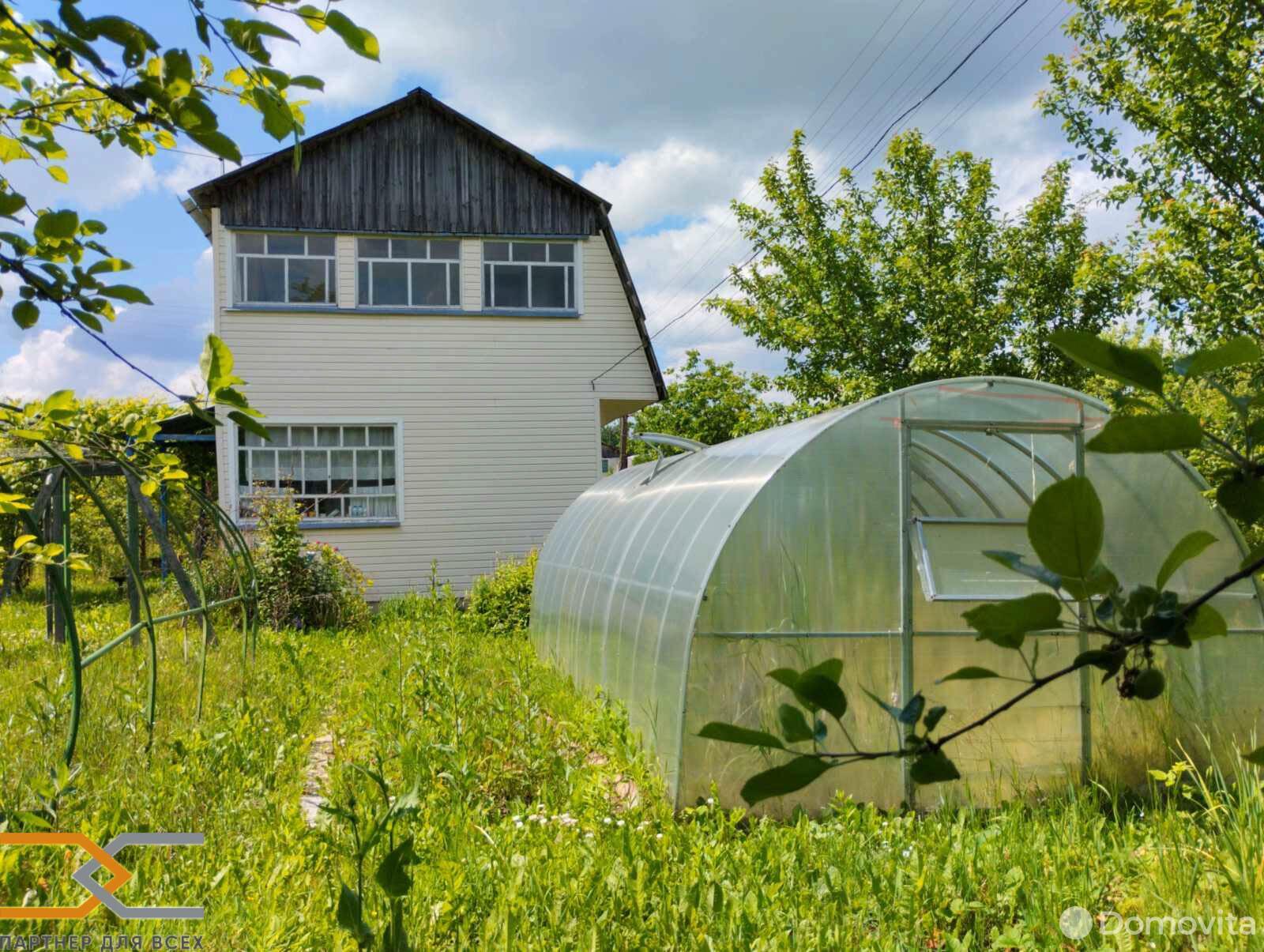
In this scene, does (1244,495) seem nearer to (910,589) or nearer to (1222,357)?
(1222,357)

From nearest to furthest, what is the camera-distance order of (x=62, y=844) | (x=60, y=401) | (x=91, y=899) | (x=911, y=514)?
(x=60, y=401) → (x=62, y=844) → (x=91, y=899) → (x=911, y=514)

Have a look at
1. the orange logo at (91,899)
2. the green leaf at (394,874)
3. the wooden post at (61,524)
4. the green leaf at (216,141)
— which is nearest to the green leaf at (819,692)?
the green leaf at (394,874)

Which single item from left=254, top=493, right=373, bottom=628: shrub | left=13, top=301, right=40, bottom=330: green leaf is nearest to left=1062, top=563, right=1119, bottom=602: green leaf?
left=13, top=301, right=40, bottom=330: green leaf

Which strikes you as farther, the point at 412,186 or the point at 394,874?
the point at 412,186

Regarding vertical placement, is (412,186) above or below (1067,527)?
above

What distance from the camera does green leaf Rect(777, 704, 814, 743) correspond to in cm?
67

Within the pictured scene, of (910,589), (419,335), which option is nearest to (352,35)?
(910,589)

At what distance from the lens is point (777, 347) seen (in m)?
16.0

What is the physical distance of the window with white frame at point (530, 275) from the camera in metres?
14.6

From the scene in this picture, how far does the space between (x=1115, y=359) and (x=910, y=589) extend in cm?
519

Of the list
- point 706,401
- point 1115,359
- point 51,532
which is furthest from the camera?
point 706,401

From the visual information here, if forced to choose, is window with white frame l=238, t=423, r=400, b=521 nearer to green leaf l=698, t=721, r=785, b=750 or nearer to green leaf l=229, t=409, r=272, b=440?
green leaf l=229, t=409, r=272, b=440

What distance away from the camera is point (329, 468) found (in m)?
13.9

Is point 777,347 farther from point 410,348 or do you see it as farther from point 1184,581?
point 1184,581
